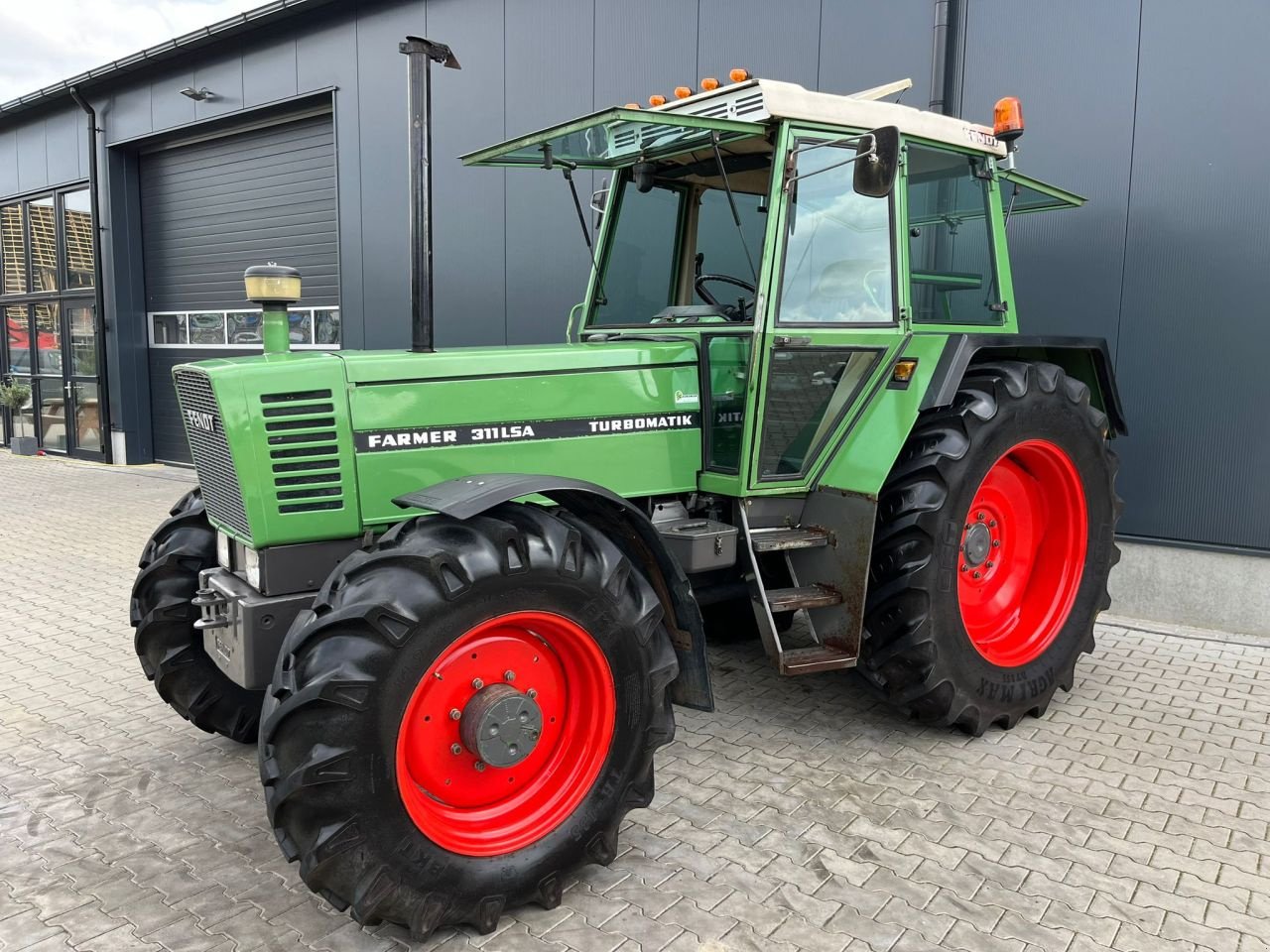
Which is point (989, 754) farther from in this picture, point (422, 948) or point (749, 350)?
point (422, 948)

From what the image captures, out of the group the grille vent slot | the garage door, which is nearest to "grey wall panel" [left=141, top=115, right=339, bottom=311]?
the garage door

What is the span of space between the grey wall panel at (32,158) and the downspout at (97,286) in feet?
4.22

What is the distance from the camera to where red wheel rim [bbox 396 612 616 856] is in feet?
8.21

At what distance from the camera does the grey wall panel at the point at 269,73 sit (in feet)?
31.8

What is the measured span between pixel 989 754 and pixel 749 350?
1.80 metres

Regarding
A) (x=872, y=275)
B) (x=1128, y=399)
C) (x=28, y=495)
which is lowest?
(x=28, y=495)

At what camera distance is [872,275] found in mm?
3576

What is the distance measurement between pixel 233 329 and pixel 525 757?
32.9 feet

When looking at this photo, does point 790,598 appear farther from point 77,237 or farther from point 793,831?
point 77,237

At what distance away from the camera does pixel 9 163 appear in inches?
542

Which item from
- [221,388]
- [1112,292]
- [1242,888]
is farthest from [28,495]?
[1242,888]

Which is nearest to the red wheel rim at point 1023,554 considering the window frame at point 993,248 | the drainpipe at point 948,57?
the window frame at point 993,248

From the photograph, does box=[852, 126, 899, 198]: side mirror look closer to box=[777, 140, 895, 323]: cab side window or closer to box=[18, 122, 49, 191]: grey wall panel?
box=[777, 140, 895, 323]: cab side window

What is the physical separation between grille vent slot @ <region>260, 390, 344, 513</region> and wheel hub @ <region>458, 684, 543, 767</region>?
78cm
